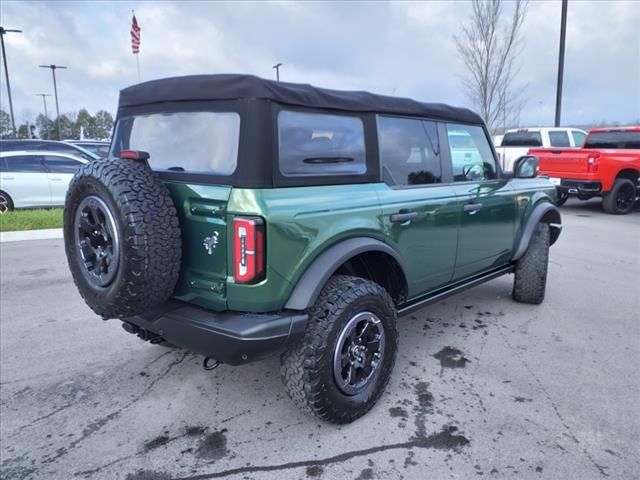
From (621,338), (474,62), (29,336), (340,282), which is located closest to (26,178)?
→ (29,336)

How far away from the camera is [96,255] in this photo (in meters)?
2.62

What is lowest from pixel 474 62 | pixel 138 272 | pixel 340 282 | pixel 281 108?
pixel 340 282

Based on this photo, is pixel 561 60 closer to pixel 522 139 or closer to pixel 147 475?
pixel 522 139

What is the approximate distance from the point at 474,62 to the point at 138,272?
1566cm

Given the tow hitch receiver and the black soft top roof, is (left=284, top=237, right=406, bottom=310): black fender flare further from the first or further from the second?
the black soft top roof

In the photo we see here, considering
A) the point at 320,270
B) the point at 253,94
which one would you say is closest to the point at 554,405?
the point at 320,270

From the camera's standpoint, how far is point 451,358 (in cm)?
371

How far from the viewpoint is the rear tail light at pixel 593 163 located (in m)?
10.3

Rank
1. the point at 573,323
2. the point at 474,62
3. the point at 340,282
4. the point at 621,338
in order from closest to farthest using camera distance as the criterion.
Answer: the point at 340,282
the point at 621,338
the point at 573,323
the point at 474,62

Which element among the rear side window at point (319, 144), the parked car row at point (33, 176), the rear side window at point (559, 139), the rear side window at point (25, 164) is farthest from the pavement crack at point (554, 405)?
the rear side window at point (559, 139)

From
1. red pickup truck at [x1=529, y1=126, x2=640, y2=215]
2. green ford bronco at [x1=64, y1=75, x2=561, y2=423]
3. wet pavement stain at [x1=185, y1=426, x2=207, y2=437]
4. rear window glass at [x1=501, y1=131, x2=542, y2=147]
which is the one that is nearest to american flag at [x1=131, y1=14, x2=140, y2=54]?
rear window glass at [x1=501, y1=131, x2=542, y2=147]

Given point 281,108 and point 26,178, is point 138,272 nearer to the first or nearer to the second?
point 281,108

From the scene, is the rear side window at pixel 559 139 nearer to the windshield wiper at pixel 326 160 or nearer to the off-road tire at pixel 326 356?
the windshield wiper at pixel 326 160

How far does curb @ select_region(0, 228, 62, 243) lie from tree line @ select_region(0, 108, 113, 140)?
53.3m
